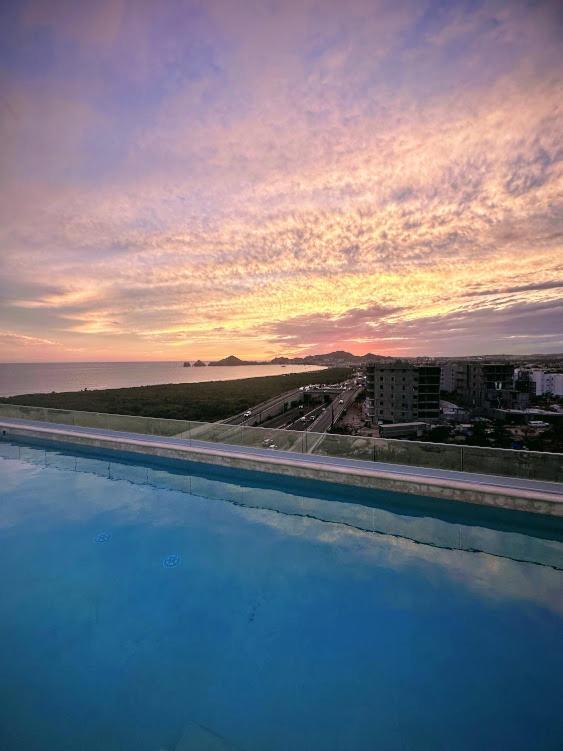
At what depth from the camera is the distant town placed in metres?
51.1

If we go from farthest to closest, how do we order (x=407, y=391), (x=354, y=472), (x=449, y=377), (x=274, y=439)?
(x=449, y=377), (x=407, y=391), (x=274, y=439), (x=354, y=472)

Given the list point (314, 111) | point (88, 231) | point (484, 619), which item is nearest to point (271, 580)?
point (484, 619)

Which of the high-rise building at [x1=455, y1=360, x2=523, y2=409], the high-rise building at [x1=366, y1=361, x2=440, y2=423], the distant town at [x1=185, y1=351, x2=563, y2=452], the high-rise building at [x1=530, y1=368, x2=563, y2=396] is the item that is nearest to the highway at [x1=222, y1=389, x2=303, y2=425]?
the distant town at [x1=185, y1=351, x2=563, y2=452]

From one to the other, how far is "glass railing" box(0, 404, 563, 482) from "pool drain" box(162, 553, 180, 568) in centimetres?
334

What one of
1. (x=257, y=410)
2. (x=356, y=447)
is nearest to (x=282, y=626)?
(x=356, y=447)

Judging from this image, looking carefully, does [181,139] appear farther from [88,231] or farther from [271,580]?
[271,580]

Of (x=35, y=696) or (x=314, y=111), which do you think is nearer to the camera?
(x=35, y=696)

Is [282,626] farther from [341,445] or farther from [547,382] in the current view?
[547,382]

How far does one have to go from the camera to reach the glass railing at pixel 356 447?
602 cm

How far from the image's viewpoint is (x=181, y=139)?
10633 mm

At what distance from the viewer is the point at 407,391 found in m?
64.4

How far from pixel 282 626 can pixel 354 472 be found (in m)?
3.40

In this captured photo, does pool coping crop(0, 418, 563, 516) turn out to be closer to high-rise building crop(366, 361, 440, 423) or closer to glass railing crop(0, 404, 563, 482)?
glass railing crop(0, 404, 563, 482)

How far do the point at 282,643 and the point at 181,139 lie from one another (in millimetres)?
12574
